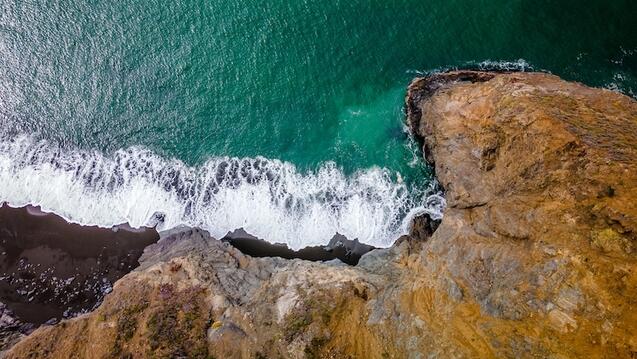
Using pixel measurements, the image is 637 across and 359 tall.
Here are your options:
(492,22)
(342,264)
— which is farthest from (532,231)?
(492,22)

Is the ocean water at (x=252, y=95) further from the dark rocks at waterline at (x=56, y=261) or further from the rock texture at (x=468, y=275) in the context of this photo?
the rock texture at (x=468, y=275)

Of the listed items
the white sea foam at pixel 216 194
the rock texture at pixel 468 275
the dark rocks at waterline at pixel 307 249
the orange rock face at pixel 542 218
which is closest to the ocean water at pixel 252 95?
the white sea foam at pixel 216 194

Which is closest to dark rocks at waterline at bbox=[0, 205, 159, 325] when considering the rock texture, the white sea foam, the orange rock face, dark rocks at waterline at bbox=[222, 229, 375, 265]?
the white sea foam

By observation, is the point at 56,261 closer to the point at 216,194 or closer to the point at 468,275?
the point at 216,194

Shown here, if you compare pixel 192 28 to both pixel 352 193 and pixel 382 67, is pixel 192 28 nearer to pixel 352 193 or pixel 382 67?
pixel 382 67

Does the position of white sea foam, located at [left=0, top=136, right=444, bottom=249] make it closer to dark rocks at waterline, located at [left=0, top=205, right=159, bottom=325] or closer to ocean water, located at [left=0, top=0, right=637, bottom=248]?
ocean water, located at [left=0, top=0, right=637, bottom=248]

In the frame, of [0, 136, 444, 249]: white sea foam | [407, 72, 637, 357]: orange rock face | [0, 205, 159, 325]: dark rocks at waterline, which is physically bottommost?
[0, 205, 159, 325]: dark rocks at waterline
